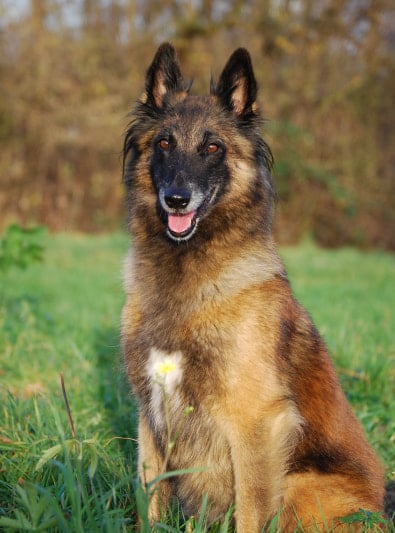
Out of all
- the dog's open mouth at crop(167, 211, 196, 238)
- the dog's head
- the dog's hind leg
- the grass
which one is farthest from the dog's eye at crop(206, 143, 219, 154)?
the dog's hind leg

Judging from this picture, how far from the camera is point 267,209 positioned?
301 cm

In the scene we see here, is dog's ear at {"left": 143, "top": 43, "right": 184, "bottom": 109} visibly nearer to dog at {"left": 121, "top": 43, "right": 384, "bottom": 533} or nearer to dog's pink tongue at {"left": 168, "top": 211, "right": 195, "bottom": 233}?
dog at {"left": 121, "top": 43, "right": 384, "bottom": 533}

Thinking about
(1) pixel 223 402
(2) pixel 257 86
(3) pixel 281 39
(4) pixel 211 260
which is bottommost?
(1) pixel 223 402

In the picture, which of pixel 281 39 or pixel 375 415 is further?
pixel 281 39

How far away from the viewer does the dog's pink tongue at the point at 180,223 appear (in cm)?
286

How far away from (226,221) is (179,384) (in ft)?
2.81

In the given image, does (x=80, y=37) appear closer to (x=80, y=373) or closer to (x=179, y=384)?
(x=80, y=373)

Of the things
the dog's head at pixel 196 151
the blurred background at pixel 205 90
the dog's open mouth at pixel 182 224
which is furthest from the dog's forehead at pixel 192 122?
the blurred background at pixel 205 90

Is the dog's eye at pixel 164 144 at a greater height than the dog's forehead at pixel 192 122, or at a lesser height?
lesser

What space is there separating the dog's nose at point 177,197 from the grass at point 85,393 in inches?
23.6

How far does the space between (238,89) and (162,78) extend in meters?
0.45

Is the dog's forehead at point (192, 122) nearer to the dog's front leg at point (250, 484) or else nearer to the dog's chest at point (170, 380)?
the dog's chest at point (170, 380)

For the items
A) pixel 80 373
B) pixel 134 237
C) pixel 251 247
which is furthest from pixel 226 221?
pixel 80 373

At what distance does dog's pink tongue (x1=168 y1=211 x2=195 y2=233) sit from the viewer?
9.37 ft
